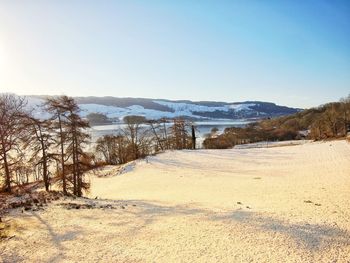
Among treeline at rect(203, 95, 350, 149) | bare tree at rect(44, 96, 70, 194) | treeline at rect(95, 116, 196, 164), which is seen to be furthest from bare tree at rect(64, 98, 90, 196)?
treeline at rect(203, 95, 350, 149)

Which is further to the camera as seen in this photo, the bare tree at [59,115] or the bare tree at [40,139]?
the bare tree at [40,139]

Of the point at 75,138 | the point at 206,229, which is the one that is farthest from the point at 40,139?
the point at 206,229

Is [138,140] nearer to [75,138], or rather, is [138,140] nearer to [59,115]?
[75,138]

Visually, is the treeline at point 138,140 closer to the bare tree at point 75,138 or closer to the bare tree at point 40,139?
the bare tree at point 75,138

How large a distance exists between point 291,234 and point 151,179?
84.7 feet

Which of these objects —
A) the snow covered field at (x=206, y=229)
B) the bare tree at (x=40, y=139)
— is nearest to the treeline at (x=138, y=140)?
the bare tree at (x=40, y=139)

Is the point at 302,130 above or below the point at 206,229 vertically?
below

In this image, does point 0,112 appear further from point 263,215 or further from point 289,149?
point 289,149

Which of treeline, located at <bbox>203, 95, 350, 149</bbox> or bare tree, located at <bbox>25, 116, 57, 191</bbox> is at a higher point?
bare tree, located at <bbox>25, 116, 57, 191</bbox>

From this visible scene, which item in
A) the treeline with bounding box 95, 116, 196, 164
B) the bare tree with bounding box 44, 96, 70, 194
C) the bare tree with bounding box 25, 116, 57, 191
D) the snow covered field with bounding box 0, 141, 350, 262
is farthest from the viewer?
the treeline with bounding box 95, 116, 196, 164

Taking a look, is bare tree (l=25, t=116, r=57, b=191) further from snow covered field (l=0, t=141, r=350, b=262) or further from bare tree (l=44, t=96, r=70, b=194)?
snow covered field (l=0, t=141, r=350, b=262)

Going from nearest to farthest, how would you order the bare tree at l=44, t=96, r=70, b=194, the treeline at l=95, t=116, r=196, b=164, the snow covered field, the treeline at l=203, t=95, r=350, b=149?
the snow covered field, the bare tree at l=44, t=96, r=70, b=194, the treeline at l=95, t=116, r=196, b=164, the treeline at l=203, t=95, r=350, b=149

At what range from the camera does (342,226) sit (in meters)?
13.1

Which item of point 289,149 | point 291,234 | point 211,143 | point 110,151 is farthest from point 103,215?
point 211,143
